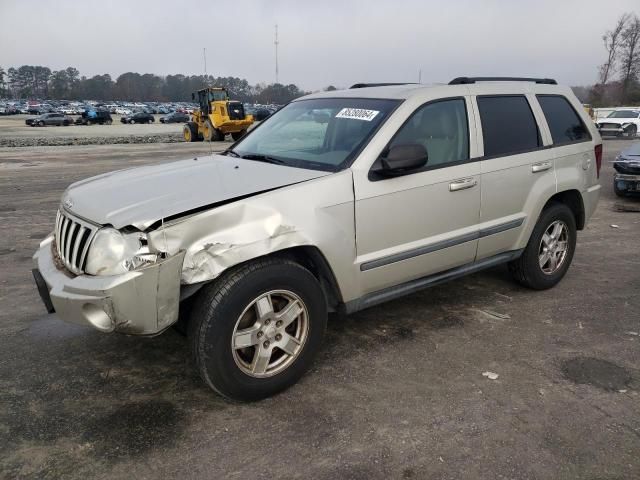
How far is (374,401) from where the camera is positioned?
3139mm

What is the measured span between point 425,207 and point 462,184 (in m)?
0.40

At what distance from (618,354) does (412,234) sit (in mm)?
1674

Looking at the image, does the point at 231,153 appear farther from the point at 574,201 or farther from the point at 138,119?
the point at 138,119

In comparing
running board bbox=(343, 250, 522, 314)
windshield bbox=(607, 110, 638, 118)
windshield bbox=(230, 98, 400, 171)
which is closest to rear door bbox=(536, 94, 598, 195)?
running board bbox=(343, 250, 522, 314)

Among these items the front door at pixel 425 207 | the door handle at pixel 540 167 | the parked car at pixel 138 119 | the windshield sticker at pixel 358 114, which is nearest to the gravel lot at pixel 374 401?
the front door at pixel 425 207

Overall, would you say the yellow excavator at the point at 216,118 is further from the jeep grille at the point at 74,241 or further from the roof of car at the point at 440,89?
the jeep grille at the point at 74,241

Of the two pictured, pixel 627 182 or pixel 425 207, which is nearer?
pixel 425 207

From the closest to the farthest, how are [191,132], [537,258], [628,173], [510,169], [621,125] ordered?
[510,169] → [537,258] → [628,173] → [621,125] → [191,132]

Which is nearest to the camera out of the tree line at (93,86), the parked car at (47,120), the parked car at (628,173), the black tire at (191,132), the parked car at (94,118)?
the parked car at (628,173)

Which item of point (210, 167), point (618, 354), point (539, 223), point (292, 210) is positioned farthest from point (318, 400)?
point (539, 223)

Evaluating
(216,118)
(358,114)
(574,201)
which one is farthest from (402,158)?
(216,118)

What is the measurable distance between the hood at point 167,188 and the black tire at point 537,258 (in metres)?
2.31

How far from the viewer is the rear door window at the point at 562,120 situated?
470 cm

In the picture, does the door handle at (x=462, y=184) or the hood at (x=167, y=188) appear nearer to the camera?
the hood at (x=167, y=188)
